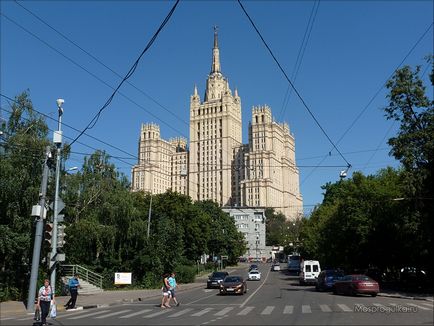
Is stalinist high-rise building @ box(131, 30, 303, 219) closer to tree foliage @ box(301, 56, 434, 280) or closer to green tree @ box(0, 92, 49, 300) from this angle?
tree foliage @ box(301, 56, 434, 280)

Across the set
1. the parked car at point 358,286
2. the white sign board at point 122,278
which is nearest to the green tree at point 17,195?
the white sign board at point 122,278

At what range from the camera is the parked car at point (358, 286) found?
31.1 m

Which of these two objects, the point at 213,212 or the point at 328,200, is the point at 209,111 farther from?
the point at 328,200

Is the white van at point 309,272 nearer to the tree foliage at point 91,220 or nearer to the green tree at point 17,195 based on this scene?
the tree foliage at point 91,220

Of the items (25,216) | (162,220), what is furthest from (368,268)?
(25,216)

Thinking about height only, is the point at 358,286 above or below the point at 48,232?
below

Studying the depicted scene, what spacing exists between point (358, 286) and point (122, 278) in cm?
2115

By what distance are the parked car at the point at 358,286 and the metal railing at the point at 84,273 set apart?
20213 mm

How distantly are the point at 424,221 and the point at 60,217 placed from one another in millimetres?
23142

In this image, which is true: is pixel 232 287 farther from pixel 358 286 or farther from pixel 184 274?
pixel 184 274

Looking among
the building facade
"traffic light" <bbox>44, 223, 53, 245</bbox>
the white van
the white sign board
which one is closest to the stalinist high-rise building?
the white van

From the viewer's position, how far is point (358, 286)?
3134 cm

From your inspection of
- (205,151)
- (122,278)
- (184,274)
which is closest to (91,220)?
(122,278)

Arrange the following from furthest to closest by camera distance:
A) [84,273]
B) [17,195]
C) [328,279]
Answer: [84,273] → [328,279] → [17,195]
